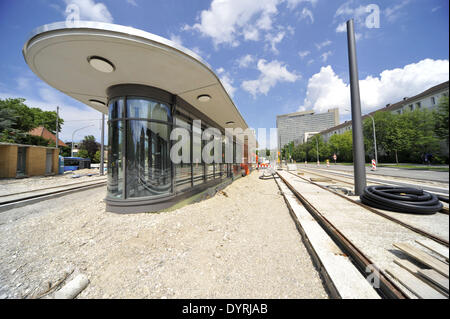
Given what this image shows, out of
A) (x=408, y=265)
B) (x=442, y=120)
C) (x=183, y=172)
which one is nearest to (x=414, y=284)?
(x=408, y=265)

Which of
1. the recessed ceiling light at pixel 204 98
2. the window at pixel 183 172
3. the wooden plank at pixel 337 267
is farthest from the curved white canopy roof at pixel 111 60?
the wooden plank at pixel 337 267

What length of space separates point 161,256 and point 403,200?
213 inches

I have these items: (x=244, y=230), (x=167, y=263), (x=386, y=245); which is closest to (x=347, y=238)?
(x=386, y=245)

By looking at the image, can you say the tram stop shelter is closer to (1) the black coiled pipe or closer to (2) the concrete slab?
(2) the concrete slab

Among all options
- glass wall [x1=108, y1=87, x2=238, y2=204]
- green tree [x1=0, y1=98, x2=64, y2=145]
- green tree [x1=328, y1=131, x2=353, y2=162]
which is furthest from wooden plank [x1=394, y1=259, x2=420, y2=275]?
green tree [x1=328, y1=131, x2=353, y2=162]

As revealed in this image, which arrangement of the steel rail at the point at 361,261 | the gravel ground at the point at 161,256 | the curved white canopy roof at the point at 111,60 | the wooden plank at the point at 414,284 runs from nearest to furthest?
the wooden plank at the point at 414,284 → the steel rail at the point at 361,261 → the gravel ground at the point at 161,256 → the curved white canopy roof at the point at 111,60

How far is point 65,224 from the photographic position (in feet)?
12.9

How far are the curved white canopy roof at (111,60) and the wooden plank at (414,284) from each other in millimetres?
4802

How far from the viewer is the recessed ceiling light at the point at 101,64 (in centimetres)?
351

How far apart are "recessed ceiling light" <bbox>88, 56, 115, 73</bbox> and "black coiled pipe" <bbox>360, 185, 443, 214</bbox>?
7331mm

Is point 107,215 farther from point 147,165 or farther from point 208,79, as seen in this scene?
point 208,79

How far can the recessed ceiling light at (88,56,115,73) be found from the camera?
3.51 m

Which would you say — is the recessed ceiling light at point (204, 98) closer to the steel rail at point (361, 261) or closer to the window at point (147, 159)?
the window at point (147, 159)

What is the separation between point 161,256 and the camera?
8.77 feet
